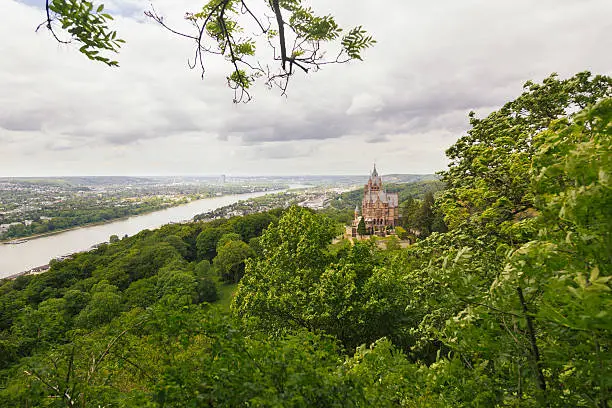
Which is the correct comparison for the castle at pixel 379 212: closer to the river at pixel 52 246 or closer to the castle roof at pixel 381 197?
the castle roof at pixel 381 197

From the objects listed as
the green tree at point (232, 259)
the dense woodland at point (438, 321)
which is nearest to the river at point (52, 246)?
the green tree at point (232, 259)

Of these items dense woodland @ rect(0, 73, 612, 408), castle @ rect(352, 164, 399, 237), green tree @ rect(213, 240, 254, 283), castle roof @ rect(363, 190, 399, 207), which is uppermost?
dense woodland @ rect(0, 73, 612, 408)

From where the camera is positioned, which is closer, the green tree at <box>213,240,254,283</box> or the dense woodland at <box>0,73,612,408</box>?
the dense woodland at <box>0,73,612,408</box>

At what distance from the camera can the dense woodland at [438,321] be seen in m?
2.00

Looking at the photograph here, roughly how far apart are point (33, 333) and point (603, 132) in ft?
24.6

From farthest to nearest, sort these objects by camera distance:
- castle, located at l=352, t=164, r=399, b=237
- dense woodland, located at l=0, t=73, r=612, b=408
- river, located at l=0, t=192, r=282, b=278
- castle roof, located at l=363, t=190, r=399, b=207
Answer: castle roof, located at l=363, t=190, r=399, b=207
castle, located at l=352, t=164, r=399, b=237
river, located at l=0, t=192, r=282, b=278
dense woodland, located at l=0, t=73, r=612, b=408

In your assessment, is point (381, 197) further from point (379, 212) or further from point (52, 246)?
point (52, 246)

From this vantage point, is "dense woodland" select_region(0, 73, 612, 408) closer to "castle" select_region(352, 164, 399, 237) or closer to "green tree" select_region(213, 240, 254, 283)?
"green tree" select_region(213, 240, 254, 283)

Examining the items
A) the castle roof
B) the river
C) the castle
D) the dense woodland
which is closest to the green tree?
the castle

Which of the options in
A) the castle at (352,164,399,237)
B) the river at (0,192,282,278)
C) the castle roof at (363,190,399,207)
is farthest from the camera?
the castle roof at (363,190,399,207)

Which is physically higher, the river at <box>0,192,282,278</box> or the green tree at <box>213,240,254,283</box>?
the green tree at <box>213,240,254,283</box>

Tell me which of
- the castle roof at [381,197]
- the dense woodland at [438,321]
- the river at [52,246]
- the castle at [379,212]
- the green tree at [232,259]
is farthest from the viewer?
the castle roof at [381,197]

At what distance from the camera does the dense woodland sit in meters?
2.00

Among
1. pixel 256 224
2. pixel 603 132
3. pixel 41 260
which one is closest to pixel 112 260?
pixel 256 224
